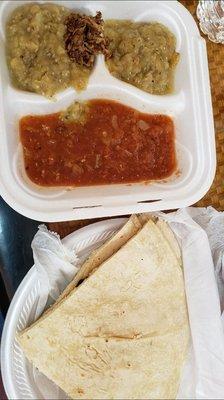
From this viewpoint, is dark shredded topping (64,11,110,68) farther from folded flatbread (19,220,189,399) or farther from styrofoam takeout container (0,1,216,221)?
folded flatbread (19,220,189,399)

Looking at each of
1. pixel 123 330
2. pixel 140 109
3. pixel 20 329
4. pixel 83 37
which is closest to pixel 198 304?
pixel 123 330

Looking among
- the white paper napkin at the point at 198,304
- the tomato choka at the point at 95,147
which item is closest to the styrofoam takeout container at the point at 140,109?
the tomato choka at the point at 95,147

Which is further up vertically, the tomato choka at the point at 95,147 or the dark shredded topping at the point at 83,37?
the dark shredded topping at the point at 83,37

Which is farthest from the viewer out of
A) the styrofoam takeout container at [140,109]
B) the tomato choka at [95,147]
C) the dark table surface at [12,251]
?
the dark table surface at [12,251]

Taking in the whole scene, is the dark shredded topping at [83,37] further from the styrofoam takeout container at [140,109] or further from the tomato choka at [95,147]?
the tomato choka at [95,147]

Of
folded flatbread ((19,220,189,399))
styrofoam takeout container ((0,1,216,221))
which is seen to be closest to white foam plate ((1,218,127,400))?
folded flatbread ((19,220,189,399))

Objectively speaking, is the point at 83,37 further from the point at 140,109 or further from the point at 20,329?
the point at 20,329
